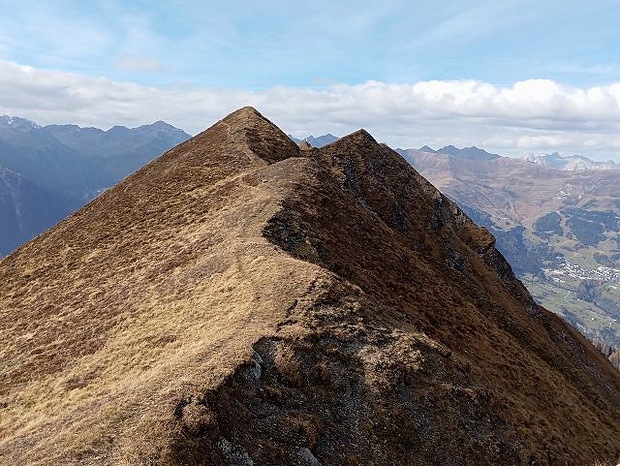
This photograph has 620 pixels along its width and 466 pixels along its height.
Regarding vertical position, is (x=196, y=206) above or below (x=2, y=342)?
above

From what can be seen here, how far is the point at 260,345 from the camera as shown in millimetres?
27891

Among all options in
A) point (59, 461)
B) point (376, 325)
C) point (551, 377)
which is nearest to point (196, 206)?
point (376, 325)

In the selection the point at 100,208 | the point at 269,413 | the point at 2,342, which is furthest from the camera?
the point at 100,208

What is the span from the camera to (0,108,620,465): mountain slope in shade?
902 inches

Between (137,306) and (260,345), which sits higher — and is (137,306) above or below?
below

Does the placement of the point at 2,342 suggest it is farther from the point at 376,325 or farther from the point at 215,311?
the point at 376,325

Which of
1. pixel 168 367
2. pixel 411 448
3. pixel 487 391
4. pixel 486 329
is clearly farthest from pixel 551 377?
pixel 168 367

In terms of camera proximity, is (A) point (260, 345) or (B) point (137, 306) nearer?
(A) point (260, 345)

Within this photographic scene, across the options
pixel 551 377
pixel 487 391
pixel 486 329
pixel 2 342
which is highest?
pixel 2 342

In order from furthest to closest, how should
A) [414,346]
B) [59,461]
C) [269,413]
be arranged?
[414,346], [269,413], [59,461]

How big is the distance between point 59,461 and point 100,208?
54650 mm

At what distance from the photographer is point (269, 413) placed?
947 inches

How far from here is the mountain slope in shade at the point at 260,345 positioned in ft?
75.2

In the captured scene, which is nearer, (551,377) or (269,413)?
(269,413)
